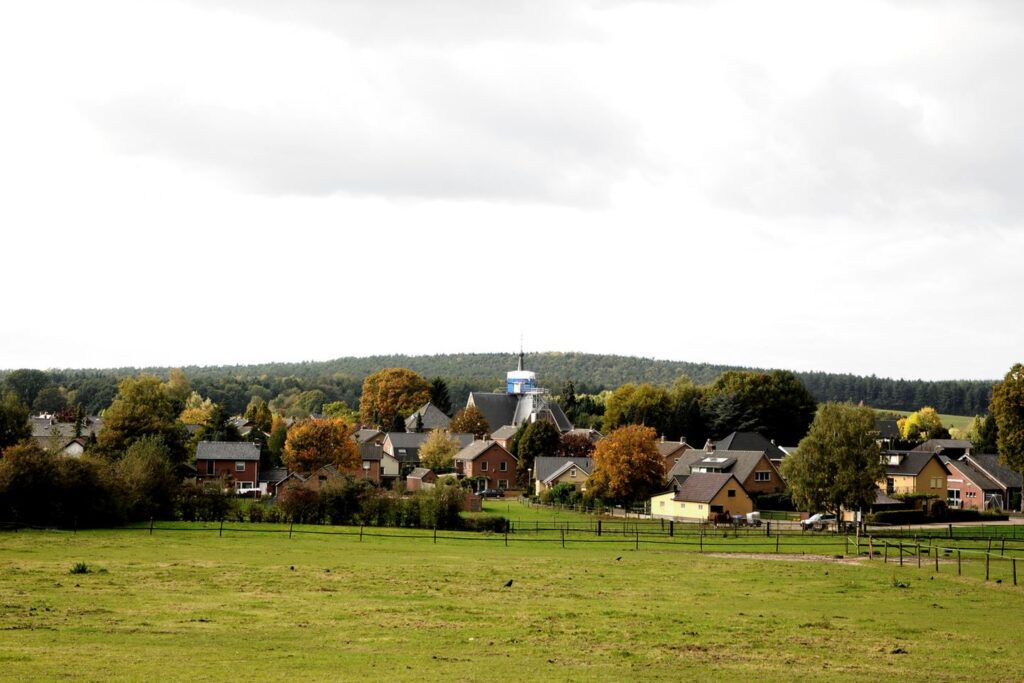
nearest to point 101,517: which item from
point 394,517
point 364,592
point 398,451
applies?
point 394,517

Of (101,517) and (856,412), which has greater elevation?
(856,412)

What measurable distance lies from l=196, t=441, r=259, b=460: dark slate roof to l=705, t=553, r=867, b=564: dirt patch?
55277 mm

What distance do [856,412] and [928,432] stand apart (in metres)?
96.5

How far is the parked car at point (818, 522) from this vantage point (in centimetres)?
6956

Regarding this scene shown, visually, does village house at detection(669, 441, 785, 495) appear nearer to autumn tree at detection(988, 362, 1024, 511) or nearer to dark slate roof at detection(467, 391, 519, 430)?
autumn tree at detection(988, 362, 1024, 511)

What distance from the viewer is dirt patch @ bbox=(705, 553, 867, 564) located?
161 ft

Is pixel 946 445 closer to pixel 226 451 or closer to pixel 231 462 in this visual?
pixel 231 462

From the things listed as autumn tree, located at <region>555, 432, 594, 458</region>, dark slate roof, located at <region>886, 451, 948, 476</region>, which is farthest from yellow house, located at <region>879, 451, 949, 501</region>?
autumn tree, located at <region>555, 432, 594, 458</region>

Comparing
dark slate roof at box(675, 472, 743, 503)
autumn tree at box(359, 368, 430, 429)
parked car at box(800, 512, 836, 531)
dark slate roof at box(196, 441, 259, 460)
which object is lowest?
parked car at box(800, 512, 836, 531)

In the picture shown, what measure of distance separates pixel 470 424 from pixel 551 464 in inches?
1315

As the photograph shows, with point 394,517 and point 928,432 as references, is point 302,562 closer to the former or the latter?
point 394,517

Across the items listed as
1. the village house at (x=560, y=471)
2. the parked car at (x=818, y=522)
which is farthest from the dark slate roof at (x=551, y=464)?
the parked car at (x=818, y=522)

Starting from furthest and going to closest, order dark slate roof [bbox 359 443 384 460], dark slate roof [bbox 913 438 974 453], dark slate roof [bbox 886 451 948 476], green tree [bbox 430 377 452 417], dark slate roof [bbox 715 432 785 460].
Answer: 1. green tree [bbox 430 377 452 417]
2. dark slate roof [bbox 913 438 974 453]
3. dark slate roof [bbox 359 443 384 460]
4. dark slate roof [bbox 715 432 785 460]
5. dark slate roof [bbox 886 451 948 476]

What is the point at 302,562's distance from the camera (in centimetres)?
4322
